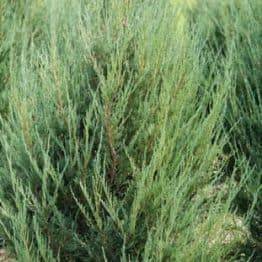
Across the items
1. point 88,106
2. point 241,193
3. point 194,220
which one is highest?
point 88,106

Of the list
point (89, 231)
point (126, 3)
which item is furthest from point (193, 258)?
point (126, 3)

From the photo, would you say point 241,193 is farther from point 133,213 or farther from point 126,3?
point 126,3

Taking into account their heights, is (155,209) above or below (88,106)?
below

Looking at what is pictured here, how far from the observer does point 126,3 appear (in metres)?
3.34

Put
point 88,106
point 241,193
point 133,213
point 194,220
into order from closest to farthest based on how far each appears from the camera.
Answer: point 133,213
point 194,220
point 88,106
point 241,193

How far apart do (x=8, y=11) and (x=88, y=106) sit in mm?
3061

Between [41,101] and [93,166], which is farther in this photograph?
[41,101]

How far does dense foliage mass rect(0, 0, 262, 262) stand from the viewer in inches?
110

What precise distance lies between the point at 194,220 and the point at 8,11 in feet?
12.5

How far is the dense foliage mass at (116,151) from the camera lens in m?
2.81

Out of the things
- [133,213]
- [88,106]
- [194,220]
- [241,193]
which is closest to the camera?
[133,213]

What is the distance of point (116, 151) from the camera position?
9.91ft

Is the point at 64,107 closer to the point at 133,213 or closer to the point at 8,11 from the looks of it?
the point at 133,213

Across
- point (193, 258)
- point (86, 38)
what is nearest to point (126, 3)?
point (86, 38)
